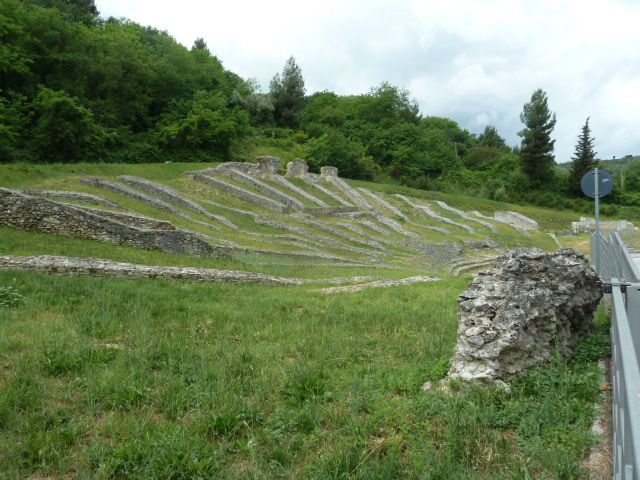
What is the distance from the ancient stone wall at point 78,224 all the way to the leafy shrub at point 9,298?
23.7 ft

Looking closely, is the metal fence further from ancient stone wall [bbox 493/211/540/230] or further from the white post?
ancient stone wall [bbox 493/211/540/230]

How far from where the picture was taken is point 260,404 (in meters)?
4.78

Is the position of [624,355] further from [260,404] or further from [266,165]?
[266,165]

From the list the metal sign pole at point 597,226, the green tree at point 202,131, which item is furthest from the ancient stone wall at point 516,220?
the metal sign pole at point 597,226

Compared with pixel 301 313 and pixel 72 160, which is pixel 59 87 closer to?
pixel 72 160

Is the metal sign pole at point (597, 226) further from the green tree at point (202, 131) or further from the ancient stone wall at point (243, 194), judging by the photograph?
the green tree at point (202, 131)

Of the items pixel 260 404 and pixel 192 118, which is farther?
pixel 192 118

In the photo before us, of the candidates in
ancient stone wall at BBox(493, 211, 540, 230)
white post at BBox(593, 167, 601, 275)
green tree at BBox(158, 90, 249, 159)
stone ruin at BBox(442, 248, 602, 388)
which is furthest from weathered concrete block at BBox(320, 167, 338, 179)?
stone ruin at BBox(442, 248, 602, 388)

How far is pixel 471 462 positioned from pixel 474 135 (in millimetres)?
107775

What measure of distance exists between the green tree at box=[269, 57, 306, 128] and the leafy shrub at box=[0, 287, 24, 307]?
69028 mm

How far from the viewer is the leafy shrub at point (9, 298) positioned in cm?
761

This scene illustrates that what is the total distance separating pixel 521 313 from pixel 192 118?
A: 134 ft

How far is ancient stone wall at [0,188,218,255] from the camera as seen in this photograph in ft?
47.6

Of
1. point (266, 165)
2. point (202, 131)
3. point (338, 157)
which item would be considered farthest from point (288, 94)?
point (266, 165)
